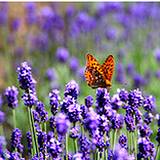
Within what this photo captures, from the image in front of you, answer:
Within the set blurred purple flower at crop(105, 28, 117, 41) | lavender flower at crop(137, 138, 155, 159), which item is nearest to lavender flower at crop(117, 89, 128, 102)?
lavender flower at crop(137, 138, 155, 159)

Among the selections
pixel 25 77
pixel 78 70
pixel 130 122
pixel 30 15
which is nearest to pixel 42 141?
pixel 25 77

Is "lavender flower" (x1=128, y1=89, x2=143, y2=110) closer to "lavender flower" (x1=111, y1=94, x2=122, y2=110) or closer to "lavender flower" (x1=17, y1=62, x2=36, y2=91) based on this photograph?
"lavender flower" (x1=111, y1=94, x2=122, y2=110)

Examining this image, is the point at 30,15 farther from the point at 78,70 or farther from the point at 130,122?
the point at 130,122

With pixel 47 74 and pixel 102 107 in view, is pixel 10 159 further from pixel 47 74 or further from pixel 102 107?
pixel 47 74

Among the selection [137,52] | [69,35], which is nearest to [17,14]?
[69,35]

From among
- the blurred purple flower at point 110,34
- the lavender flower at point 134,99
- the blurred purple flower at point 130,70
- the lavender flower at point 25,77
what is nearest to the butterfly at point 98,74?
the lavender flower at point 134,99
